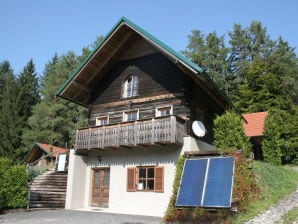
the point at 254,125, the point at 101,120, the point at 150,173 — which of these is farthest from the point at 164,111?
the point at 254,125

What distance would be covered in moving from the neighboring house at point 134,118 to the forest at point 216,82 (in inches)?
764

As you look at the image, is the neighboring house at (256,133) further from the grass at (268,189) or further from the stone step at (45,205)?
the stone step at (45,205)

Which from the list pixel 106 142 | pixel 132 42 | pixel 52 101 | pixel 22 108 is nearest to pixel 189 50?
pixel 52 101

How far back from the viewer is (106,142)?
16781 millimetres

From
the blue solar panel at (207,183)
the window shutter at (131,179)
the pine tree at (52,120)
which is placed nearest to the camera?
the blue solar panel at (207,183)

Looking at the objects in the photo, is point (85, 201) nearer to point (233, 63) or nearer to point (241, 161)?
point (241, 161)

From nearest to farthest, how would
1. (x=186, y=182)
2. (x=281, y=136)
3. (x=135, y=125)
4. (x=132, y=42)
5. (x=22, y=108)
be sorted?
(x=186, y=182) < (x=135, y=125) < (x=132, y=42) < (x=281, y=136) < (x=22, y=108)

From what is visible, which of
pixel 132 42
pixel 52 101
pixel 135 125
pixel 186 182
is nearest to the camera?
pixel 186 182

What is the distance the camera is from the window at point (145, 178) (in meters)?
15.4

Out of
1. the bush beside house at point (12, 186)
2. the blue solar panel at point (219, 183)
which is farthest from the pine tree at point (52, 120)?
the blue solar panel at point (219, 183)

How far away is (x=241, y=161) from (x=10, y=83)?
143 feet

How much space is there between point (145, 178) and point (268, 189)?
578 cm

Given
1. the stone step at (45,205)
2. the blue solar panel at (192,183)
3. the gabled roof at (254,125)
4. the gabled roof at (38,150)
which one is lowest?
the stone step at (45,205)

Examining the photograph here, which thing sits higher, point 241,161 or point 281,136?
point 281,136
